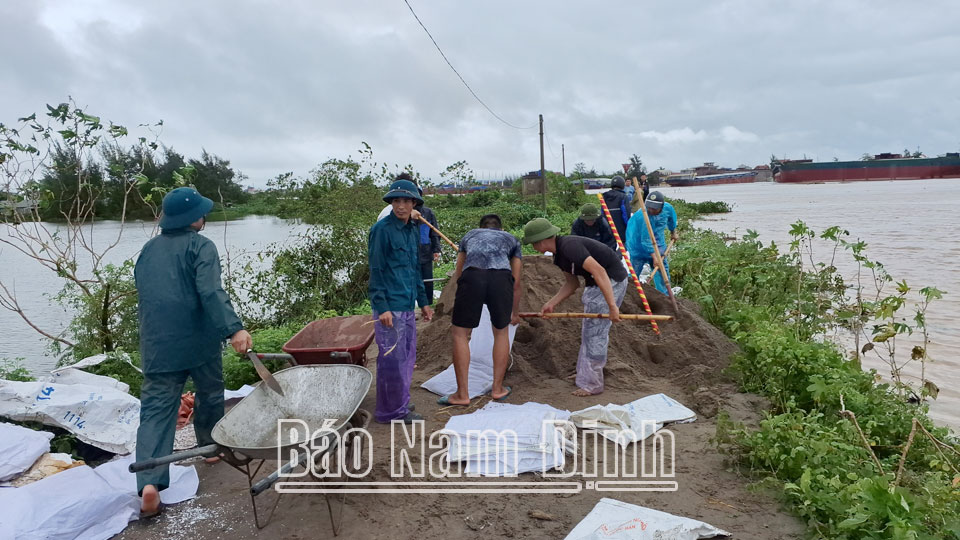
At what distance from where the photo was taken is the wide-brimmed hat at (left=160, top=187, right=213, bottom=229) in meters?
3.34

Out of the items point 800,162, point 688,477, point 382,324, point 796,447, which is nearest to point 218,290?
point 382,324

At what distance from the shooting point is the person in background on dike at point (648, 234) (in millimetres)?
7074

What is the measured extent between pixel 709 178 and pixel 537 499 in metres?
102

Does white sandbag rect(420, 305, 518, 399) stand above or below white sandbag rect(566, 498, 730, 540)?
A: above

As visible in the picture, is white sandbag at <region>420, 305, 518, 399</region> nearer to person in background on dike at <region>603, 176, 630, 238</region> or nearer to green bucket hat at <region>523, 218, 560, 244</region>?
green bucket hat at <region>523, 218, 560, 244</region>

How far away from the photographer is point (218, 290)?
3.26 metres

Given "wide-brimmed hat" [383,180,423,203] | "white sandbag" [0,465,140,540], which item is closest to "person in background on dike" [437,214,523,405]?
"wide-brimmed hat" [383,180,423,203]

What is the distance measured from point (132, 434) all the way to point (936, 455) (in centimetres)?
517

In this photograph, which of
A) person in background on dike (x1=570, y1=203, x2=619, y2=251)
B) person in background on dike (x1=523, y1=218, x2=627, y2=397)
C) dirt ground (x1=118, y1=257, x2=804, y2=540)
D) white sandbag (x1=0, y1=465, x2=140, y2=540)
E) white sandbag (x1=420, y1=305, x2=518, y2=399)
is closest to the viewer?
white sandbag (x1=0, y1=465, x2=140, y2=540)

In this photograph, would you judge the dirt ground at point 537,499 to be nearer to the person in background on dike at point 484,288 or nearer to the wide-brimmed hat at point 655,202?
the person in background on dike at point 484,288

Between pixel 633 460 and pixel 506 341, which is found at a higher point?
pixel 506 341

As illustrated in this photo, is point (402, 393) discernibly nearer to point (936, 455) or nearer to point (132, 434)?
point (132, 434)

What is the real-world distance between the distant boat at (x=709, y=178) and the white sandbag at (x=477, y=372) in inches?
3755

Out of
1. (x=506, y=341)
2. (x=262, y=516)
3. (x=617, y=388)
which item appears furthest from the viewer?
(x=617, y=388)
